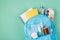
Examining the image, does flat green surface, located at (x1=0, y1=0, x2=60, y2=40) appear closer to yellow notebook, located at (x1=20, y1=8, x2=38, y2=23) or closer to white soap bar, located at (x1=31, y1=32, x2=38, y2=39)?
yellow notebook, located at (x1=20, y1=8, x2=38, y2=23)

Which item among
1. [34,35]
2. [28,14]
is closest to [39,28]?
[34,35]

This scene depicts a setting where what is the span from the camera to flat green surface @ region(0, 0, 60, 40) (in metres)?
1.67

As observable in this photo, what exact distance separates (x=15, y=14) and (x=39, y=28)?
344 mm

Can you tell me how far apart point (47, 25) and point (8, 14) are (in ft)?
1.62

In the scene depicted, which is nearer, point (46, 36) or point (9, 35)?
point (46, 36)

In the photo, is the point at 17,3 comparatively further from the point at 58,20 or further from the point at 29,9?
the point at 58,20

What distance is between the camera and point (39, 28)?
160cm

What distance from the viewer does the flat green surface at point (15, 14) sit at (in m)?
1.67

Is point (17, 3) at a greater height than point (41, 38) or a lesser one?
greater

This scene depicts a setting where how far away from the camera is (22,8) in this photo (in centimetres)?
168

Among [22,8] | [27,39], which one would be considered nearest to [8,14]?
[22,8]

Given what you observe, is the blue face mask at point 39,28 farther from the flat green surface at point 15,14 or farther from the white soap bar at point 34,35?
the flat green surface at point 15,14

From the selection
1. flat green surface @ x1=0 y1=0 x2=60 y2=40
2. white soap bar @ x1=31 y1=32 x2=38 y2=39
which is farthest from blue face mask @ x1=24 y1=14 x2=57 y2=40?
flat green surface @ x1=0 y1=0 x2=60 y2=40

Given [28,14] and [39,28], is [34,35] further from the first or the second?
[28,14]
